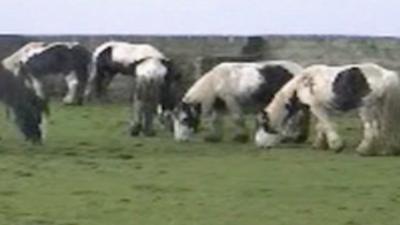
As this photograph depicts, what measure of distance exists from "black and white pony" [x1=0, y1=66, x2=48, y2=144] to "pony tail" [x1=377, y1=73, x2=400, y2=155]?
4237 millimetres

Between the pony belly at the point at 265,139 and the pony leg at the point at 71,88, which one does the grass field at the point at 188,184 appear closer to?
the pony belly at the point at 265,139

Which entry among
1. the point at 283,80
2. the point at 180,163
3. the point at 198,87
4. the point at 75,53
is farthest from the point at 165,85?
the point at 75,53

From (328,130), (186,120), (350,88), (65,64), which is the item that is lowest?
(186,120)

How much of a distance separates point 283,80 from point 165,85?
1.73m

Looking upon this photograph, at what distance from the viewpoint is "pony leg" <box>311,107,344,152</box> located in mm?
16672

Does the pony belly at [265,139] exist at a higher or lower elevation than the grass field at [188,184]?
lower

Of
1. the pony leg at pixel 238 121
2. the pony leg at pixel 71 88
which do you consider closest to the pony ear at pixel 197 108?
the pony leg at pixel 238 121

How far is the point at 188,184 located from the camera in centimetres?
1264

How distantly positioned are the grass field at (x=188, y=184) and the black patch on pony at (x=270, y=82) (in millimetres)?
926

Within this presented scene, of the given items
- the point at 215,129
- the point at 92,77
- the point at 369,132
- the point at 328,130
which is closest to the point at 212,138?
the point at 215,129

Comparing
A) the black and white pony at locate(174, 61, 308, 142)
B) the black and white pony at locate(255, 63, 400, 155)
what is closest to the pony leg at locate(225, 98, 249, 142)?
the black and white pony at locate(174, 61, 308, 142)

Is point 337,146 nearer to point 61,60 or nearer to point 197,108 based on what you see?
point 197,108

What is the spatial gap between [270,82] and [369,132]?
8.36 ft

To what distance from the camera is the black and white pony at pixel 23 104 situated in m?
16.8
